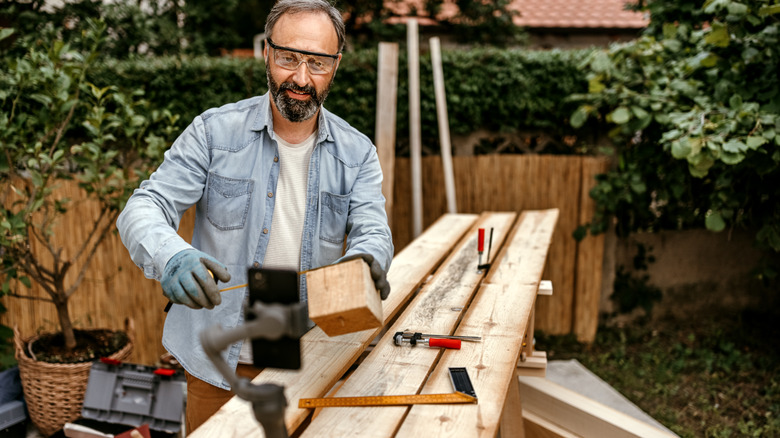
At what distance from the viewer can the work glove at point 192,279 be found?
153cm

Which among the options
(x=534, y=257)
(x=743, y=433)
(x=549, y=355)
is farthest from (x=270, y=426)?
(x=549, y=355)

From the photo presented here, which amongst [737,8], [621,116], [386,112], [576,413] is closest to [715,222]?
[621,116]

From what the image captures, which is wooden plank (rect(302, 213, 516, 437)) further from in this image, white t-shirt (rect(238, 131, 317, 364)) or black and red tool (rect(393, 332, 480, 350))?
white t-shirt (rect(238, 131, 317, 364))

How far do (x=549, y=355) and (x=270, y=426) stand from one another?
4109 millimetres

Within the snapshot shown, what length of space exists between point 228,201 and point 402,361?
0.87 m

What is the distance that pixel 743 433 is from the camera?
3701 millimetres

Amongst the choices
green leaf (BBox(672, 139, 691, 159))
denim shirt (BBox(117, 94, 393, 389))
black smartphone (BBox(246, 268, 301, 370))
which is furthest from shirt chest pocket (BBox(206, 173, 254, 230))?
green leaf (BBox(672, 139, 691, 159))

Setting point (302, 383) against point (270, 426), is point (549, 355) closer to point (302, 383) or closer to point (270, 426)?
point (302, 383)

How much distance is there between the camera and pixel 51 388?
128 inches

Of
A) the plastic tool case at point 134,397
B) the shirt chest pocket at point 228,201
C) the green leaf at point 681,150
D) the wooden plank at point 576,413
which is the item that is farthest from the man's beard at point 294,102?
the green leaf at point 681,150

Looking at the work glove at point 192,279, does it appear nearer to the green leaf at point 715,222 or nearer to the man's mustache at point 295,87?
the man's mustache at point 295,87

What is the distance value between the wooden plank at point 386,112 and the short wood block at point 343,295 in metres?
2.85

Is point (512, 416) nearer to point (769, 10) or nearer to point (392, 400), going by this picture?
point (392, 400)

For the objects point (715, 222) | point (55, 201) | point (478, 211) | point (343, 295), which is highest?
point (343, 295)
